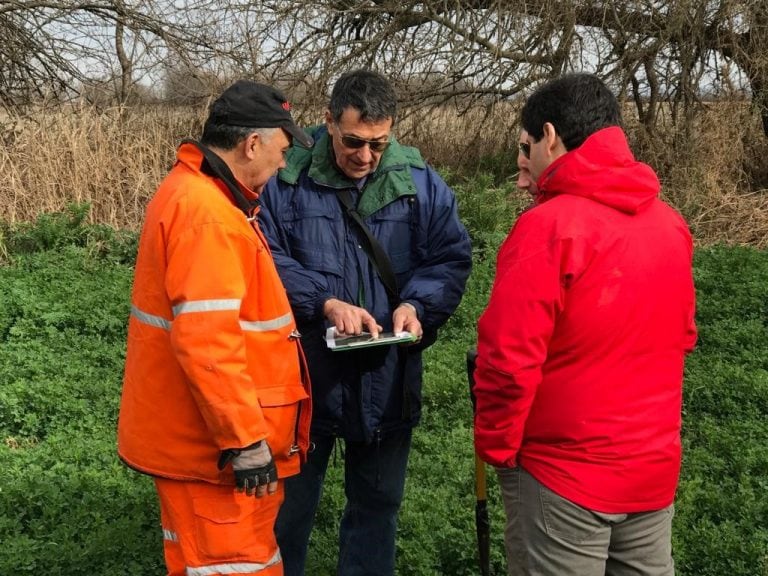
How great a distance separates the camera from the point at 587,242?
219 cm

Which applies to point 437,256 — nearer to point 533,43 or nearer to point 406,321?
point 406,321

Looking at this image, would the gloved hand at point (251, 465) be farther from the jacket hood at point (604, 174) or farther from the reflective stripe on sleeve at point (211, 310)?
the jacket hood at point (604, 174)

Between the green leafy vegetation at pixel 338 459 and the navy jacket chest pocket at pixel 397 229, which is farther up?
the navy jacket chest pocket at pixel 397 229

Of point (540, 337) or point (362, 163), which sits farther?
point (362, 163)

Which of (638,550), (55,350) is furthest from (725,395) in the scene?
(55,350)

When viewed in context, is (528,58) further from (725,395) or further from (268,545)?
(268,545)

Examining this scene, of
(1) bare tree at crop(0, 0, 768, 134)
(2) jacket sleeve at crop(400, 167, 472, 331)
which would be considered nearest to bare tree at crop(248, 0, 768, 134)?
(1) bare tree at crop(0, 0, 768, 134)

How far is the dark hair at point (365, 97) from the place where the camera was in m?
3.07

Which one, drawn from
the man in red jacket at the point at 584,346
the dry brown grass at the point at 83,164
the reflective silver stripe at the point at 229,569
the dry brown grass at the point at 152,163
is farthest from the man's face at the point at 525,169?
the dry brown grass at the point at 83,164

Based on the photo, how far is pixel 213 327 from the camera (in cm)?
241

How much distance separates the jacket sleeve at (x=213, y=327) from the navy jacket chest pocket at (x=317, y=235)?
2.25 feet

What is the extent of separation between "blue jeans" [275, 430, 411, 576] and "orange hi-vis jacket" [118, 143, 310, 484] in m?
0.49

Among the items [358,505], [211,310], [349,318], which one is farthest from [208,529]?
[358,505]

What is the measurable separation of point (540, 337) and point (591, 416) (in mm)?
278
